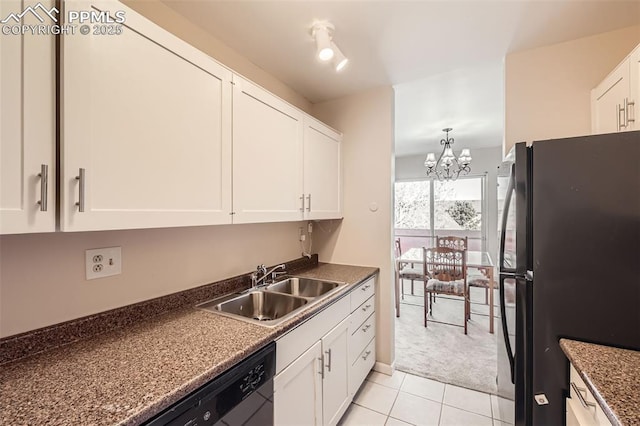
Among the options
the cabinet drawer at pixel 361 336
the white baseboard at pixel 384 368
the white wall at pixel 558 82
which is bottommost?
the white baseboard at pixel 384 368

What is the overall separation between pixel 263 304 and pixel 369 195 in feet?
4.26

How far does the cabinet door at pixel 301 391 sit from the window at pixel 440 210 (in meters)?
4.55

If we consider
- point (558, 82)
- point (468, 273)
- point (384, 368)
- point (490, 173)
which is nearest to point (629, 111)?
point (558, 82)

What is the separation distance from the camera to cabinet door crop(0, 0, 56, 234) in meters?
0.70

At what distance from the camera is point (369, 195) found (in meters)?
2.41

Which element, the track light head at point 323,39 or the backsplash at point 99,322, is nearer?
the backsplash at point 99,322

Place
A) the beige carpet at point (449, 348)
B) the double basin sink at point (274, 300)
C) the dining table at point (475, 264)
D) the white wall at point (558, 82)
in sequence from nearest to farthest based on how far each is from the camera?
the double basin sink at point (274, 300), the white wall at point (558, 82), the beige carpet at point (449, 348), the dining table at point (475, 264)

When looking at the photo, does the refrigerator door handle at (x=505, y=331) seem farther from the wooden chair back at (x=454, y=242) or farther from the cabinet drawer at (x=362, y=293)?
the wooden chair back at (x=454, y=242)

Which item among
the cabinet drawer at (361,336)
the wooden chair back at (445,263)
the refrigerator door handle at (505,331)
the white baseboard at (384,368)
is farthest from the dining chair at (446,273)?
the refrigerator door handle at (505,331)

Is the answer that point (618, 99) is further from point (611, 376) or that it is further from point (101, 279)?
point (101, 279)

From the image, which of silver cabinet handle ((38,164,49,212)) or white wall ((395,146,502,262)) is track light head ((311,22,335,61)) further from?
white wall ((395,146,502,262))

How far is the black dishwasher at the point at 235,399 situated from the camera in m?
0.79

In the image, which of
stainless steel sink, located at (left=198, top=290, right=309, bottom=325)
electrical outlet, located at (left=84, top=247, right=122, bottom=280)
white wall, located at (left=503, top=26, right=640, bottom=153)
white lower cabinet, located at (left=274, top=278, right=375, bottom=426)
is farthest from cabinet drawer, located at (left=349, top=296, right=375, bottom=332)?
white wall, located at (left=503, top=26, right=640, bottom=153)

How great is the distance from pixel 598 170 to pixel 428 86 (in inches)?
68.0
